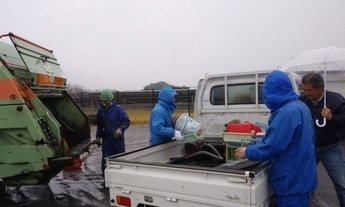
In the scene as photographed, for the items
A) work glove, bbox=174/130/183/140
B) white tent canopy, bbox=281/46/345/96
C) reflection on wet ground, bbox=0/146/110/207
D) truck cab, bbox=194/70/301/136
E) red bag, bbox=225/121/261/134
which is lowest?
reflection on wet ground, bbox=0/146/110/207

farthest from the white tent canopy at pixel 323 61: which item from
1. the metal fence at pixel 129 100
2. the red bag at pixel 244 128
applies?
the metal fence at pixel 129 100

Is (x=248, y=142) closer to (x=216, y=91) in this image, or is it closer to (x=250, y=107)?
(x=250, y=107)

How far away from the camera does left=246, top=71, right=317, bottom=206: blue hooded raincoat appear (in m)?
2.52

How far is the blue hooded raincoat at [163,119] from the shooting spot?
393 centimetres

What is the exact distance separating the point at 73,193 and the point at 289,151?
4248 mm

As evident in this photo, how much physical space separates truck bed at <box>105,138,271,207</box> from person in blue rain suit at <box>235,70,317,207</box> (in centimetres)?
12

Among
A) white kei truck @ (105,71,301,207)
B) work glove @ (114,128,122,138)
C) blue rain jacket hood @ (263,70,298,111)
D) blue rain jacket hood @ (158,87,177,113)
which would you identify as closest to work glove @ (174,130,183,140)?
white kei truck @ (105,71,301,207)

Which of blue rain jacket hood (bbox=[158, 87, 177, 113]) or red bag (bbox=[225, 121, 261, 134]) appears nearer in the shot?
red bag (bbox=[225, 121, 261, 134])

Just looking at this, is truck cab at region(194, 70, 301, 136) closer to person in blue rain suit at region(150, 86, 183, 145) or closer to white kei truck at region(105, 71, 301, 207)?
white kei truck at region(105, 71, 301, 207)

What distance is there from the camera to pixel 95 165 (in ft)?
25.9

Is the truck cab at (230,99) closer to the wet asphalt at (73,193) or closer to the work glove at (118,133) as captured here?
the work glove at (118,133)

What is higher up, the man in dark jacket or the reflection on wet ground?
the man in dark jacket

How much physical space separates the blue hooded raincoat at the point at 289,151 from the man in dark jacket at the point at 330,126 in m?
1.00

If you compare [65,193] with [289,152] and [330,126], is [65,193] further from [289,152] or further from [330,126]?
[330,126]
